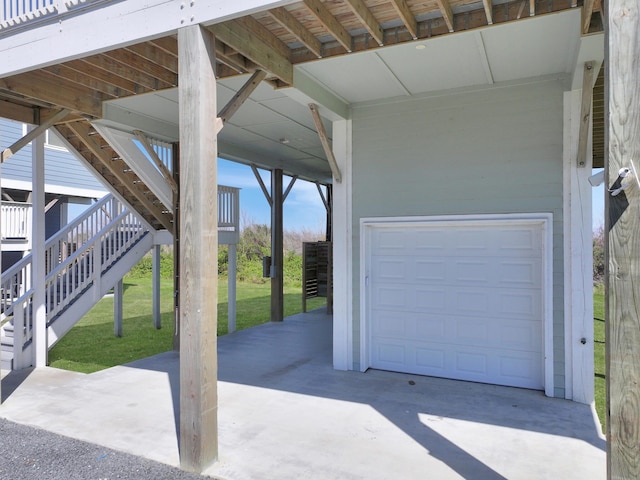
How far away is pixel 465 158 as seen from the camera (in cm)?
516

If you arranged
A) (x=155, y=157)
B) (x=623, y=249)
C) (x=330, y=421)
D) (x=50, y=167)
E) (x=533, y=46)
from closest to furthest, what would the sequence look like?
(x=623, y=249) < (x=330, y=421) < (x=533, y=46) < (x=155, y=157) < (x=50, y=167)

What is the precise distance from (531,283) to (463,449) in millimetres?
2246

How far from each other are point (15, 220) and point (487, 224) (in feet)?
32.8

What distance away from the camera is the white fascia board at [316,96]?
15.4 ft

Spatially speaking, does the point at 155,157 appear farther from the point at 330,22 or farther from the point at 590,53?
the point at 590,53

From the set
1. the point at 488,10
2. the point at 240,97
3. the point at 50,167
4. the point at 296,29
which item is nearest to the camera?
the point at 488,10

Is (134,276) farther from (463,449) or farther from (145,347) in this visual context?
(463,449)

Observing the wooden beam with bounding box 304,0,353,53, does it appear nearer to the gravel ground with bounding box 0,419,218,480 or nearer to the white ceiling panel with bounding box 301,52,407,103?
the white ceiling panel with bounding box 301,52,407,103

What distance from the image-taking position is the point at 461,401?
14.8ft

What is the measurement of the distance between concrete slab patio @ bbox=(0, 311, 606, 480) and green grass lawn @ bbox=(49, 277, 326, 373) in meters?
0.98

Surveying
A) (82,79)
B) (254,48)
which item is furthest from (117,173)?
(254,48)

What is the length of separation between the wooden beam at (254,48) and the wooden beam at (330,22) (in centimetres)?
58

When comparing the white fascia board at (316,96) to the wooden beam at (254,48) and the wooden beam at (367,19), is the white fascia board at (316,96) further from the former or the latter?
the wooden beam at (367,19)

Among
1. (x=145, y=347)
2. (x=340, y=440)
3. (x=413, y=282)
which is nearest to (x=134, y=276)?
(x=145, y=347)
